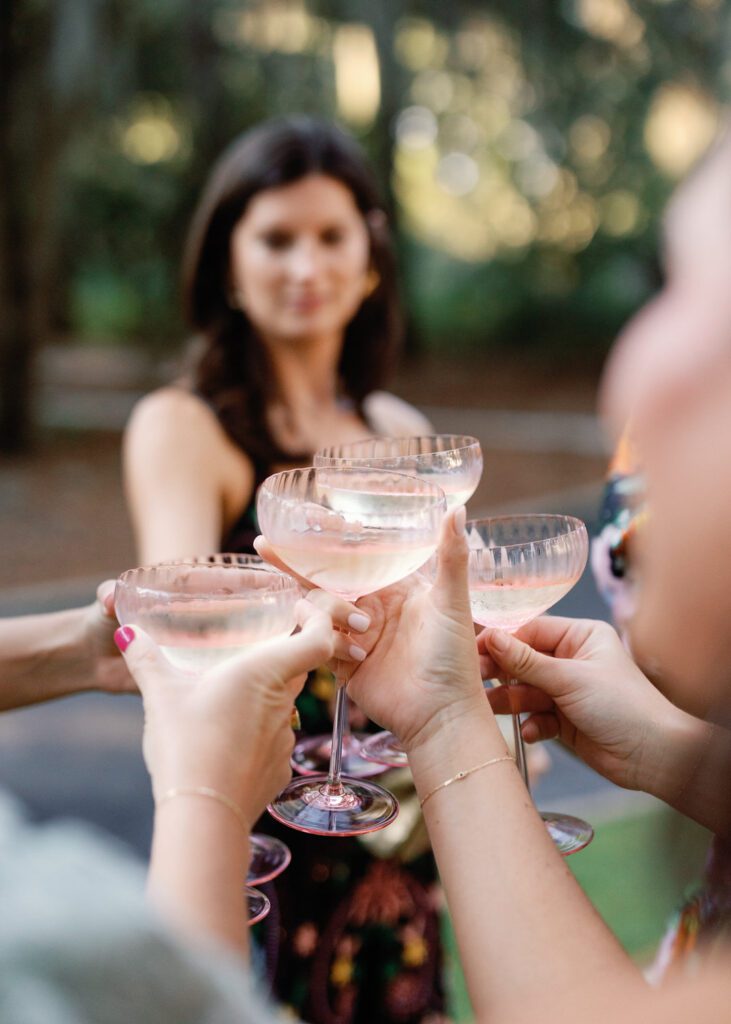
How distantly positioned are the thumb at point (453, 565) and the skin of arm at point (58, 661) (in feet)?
2.54

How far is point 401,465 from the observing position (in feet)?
6.13

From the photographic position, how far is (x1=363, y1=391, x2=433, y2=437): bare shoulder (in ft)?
10.7

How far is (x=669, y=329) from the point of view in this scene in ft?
3.38

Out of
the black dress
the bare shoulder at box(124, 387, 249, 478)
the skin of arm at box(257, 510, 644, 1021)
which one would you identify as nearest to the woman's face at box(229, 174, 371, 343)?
the bare shoulder at box(124, 387, 249, 478)

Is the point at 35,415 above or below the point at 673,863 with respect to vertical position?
below

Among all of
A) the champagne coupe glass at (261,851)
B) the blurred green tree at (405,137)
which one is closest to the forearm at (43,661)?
the champagne coupe glass at (261,851)

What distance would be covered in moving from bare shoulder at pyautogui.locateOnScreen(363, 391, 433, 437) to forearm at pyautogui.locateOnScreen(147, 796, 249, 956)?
84.0 inches

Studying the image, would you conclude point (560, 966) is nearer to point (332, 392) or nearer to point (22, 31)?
point (332, 392)

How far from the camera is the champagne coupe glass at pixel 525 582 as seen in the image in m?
1.63

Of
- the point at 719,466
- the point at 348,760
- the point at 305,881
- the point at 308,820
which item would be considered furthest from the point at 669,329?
the point at 305,881

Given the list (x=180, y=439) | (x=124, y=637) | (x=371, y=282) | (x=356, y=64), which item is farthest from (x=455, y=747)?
(x=356, y=64)

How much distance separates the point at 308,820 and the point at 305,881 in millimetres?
889

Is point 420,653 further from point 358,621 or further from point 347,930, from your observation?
point 347,930

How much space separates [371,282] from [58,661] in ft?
6.04
